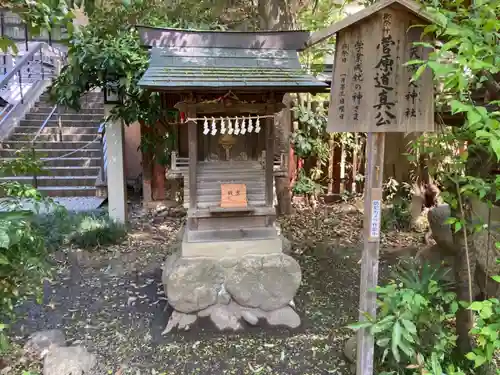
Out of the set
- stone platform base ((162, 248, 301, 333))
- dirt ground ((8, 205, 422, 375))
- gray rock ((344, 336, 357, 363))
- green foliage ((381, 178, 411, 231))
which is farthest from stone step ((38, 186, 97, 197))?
gray rock ((344, 336, 357, 363))

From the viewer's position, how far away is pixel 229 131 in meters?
4.02

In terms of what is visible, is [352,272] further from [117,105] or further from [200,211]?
[117,105]

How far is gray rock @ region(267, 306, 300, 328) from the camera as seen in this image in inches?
165

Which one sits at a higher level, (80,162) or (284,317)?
(80,162)

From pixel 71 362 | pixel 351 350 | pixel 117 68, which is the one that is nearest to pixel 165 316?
pixel 71 362

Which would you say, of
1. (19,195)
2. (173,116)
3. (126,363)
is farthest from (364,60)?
(173,116)

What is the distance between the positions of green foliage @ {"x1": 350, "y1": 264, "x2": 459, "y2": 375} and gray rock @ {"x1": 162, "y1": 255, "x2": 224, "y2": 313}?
1.79 meters

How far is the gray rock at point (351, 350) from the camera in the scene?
3.40 m

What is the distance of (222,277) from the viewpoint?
429cm

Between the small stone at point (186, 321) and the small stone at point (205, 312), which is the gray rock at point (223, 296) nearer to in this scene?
the small stone at point (205, 312)

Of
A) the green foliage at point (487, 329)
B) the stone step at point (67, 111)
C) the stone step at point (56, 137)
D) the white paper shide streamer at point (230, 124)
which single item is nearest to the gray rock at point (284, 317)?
the white paper shide streamer at point (230, 124)

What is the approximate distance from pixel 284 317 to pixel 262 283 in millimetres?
410

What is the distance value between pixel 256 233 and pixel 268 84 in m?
1.58

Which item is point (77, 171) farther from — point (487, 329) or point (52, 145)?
point (487, 329)
